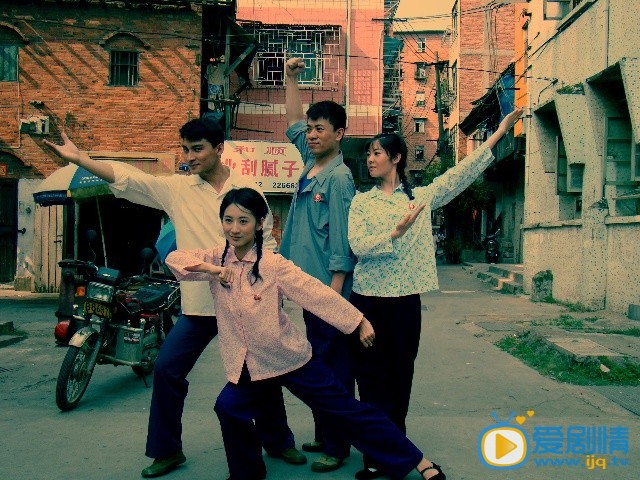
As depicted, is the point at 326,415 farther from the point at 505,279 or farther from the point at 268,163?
the point at 268,163

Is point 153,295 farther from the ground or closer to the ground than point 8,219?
closer to the ground

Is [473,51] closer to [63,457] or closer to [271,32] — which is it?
[271,32]

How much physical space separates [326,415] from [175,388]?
855 mm

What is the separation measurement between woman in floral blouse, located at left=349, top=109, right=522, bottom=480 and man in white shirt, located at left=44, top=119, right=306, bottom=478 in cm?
52

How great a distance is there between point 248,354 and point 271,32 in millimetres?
17731

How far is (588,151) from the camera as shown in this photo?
11.2 metres

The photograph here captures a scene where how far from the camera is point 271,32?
779 inches

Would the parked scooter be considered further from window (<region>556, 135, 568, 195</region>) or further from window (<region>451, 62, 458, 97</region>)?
window (<region>451, 62, 458, 97</region>)

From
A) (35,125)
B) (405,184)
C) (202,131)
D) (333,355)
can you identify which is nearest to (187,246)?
(202,131)

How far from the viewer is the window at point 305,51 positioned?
1975 cm

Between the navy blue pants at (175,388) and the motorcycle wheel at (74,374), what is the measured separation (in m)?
1.70

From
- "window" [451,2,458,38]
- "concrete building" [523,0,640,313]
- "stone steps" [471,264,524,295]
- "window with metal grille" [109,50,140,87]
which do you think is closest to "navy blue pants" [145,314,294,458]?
"concrete building" [523,0,640,313]

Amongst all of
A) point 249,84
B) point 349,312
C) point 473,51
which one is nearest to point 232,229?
point 349,312

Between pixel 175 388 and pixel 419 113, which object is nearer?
pixel 175 388
